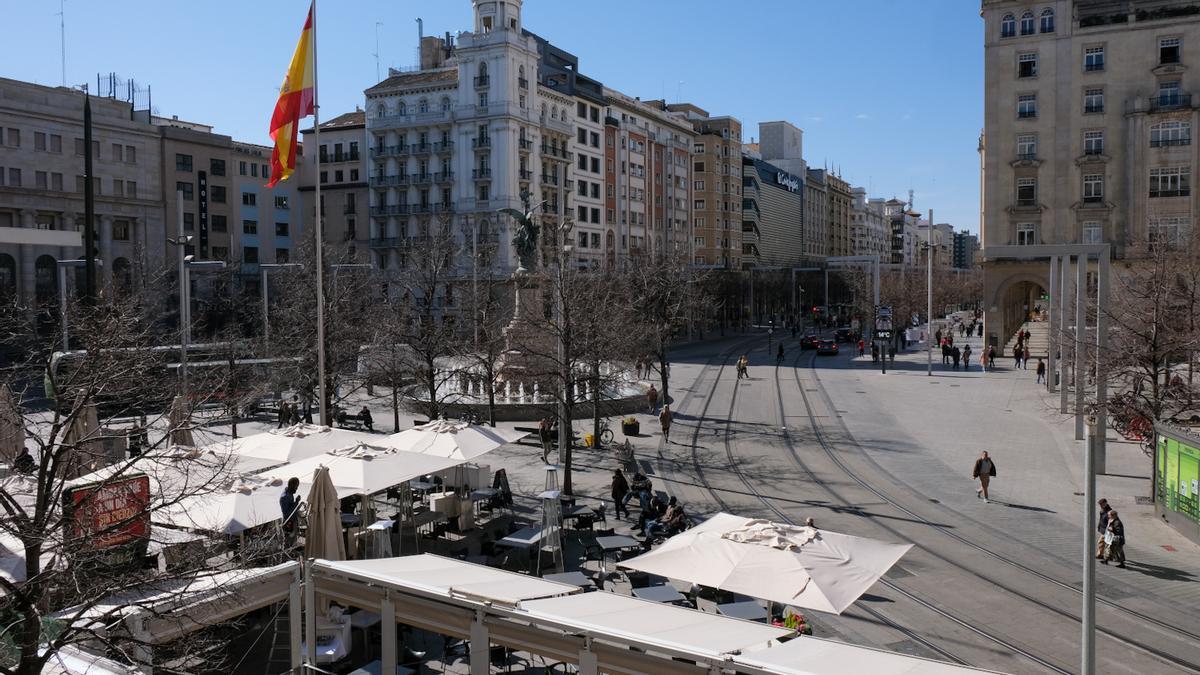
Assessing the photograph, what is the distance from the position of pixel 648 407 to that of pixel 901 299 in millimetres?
52718

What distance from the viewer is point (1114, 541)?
16.7 meters

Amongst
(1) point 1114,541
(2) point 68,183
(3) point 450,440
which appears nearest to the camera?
(1) point 1114,541

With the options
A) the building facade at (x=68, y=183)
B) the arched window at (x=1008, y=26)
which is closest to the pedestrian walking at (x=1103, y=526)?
the building facade at (x=68, y=183)

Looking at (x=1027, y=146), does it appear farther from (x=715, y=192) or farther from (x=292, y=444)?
(x=292, y=444)

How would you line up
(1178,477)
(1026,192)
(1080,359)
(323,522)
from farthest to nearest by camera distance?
1. (1026,192)
2. (1080,359)
3. (1178,477)
4. (323,522)

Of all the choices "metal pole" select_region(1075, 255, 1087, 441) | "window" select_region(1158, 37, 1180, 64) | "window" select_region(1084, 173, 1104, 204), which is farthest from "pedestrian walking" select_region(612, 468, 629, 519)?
"window" select_region(1158, 37, 1180, 64)

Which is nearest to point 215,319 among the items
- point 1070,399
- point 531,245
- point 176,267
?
point 176,267

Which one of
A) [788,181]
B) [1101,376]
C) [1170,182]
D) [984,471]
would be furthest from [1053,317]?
[788,181]

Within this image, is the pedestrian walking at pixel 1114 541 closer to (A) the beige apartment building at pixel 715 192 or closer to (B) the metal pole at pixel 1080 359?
(B) the metal pole at pixel 1080 359

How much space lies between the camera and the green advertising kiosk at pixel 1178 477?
18.0 meters

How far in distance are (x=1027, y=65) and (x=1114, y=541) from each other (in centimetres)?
5170

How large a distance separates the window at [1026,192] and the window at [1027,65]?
6.88 metres

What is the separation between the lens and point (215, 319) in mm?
62969

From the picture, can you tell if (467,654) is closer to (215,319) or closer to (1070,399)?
(1070,399)
